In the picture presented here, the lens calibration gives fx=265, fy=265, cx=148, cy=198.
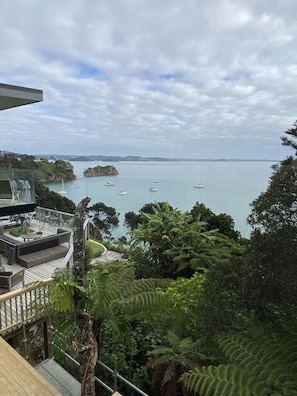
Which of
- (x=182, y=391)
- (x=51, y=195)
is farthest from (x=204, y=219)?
(x=51, y=195)

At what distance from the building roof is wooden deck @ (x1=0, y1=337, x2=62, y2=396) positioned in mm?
5814

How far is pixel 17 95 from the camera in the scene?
6746 millimetres

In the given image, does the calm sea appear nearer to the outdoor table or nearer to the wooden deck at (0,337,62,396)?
the wooden deck at (0,337,62,396)

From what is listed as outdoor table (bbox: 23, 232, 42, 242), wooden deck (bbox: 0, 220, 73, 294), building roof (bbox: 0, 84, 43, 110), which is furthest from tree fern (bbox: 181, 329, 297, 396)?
outdoor table (bbox: 23, 232, 42, 242)

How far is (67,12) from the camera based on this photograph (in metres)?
7.12

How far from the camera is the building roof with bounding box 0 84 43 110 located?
21.5 ft

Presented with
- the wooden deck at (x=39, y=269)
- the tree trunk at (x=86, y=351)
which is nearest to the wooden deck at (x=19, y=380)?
the tree trunk at (x=86, y=351)

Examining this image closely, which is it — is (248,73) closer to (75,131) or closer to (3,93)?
(3,93)

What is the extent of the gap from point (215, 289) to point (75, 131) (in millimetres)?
38563

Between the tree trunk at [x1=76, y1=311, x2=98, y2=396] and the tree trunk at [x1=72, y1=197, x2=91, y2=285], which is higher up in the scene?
the tree trunk at [x1=72, y1=197, x2=91, y2=285]

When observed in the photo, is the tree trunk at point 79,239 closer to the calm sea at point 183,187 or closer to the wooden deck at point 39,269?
the calm sea at point 183,187

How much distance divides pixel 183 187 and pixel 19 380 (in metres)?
48.7

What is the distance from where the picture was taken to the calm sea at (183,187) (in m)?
21.2

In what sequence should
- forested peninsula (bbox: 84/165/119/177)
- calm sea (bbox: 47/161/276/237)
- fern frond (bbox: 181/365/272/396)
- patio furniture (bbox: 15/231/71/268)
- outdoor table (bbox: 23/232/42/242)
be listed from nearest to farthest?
fern frond (bbox: 181/365/272/396)
patio furniture (bbox: 15/231/71/268)
outdoor table (bbox: 23/232/42/242)
calm sea (bbox: 47/161/276/237)
forested peninsula (bbox: 84/165/119/177)
